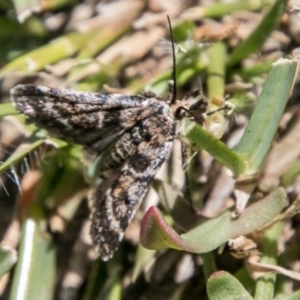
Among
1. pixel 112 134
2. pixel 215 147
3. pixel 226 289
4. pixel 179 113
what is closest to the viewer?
pixel 226 289

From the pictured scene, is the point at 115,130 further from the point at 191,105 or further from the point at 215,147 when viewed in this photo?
the point at 215,147

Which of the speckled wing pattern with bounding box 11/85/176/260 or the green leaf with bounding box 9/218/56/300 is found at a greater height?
the speckled wing pattern with bounding box 11/85/176/260

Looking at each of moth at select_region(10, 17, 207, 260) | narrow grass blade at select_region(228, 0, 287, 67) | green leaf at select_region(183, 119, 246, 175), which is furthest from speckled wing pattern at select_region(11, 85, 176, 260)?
narrow grass blade at select_region(228, 0, 287, 67)

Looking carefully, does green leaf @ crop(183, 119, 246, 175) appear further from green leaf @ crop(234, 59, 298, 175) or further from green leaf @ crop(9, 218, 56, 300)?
green leaf @ crop(9, 218, 56, 300)

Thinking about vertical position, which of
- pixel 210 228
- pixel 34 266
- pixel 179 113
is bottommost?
pixel 34 266

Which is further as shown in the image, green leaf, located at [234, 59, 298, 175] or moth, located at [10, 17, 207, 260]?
moth, located at [10, 17, 207, 260]

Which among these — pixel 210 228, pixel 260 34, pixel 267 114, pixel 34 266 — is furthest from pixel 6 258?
pixel 260 34

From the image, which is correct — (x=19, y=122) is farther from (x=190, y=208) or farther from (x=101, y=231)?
(x=190, y=208)
